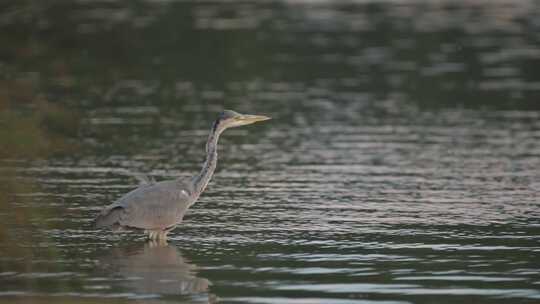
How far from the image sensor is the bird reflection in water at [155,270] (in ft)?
44.9

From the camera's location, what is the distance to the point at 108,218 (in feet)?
51.0

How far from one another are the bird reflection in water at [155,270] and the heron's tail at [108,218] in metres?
0.35

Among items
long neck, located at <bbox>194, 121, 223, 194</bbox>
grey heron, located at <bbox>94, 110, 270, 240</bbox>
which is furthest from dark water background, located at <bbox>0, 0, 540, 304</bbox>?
long neck, located at <bbox>194, 121, 223, 194</bbox>

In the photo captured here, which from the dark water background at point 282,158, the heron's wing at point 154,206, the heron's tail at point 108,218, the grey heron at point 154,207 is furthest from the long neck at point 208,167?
the heron's tail at point 108,218

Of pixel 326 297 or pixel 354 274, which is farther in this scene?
pixel 354 274

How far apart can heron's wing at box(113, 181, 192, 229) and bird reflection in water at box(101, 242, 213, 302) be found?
0.33 m

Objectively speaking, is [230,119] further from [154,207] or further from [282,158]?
[282,158]

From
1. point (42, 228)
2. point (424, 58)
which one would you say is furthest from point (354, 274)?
point (424, 58)

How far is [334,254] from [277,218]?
2308 millimetres

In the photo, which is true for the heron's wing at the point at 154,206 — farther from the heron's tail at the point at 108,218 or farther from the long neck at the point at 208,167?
the long neck at the point at 208,167

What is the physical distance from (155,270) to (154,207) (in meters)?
1.24

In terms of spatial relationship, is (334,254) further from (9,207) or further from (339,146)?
(339,146)

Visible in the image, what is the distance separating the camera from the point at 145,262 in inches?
593

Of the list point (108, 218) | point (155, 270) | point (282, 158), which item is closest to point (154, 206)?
point (108, 218)
